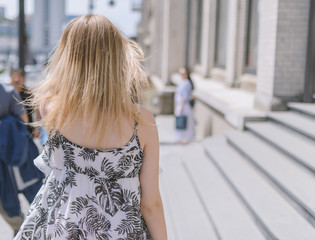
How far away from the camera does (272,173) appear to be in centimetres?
498

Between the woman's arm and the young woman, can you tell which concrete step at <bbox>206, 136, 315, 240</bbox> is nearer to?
the woman's arm

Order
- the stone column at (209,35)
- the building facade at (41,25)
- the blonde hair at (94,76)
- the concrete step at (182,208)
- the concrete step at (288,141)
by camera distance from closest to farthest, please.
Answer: the blonde hair at (94,76), the concrete step at (182,208), the concrete step at (288,141), the stone column at (209,35), the building facade at (41,25)

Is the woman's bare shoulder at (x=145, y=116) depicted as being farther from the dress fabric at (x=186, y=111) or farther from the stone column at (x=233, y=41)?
the stone column at (x=233, y=41)

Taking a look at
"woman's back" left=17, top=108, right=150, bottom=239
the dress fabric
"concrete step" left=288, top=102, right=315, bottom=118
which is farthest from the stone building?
"woman's back" left=17, top=108, right=150, bottom=239

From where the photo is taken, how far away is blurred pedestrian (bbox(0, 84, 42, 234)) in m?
4.04

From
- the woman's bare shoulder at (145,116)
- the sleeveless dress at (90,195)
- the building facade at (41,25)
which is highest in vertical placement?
the building facade at (41,25)

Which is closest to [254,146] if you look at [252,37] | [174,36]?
[252,37]

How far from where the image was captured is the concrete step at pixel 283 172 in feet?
13.5

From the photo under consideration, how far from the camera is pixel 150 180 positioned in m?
2.06

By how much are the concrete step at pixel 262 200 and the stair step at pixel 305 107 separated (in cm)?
114

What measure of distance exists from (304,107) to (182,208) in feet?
8.33

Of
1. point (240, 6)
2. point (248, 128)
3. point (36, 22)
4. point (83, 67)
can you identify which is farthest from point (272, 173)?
point (36, 22)

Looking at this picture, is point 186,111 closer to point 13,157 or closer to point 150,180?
point 13,157

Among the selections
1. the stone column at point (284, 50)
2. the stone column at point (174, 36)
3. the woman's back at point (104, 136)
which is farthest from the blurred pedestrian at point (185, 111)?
the woman's back at point (104, 136)
